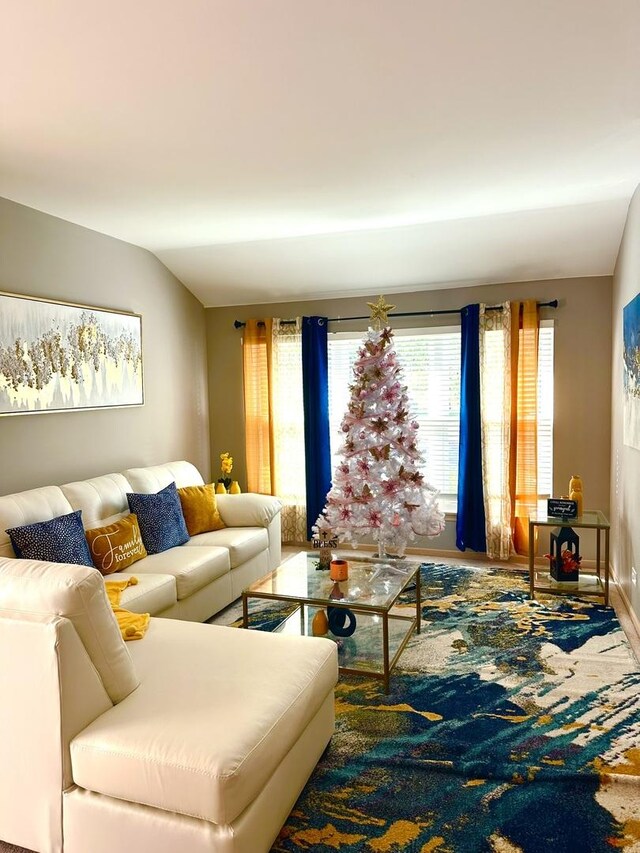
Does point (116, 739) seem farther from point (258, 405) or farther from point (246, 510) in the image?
point (258, 405)

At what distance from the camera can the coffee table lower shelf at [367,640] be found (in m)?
3.23

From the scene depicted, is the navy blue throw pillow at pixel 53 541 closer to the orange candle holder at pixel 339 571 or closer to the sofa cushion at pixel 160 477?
the sofa cushion at pixel 160 477

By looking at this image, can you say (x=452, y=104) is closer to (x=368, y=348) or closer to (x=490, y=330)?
(x=368, y=348)

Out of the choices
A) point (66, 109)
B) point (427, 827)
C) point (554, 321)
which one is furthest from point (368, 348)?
point (427, 827)

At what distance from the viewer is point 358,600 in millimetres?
3232

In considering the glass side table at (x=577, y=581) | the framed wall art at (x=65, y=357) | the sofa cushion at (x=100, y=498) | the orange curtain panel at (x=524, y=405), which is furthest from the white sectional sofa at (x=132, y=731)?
the orange curtain panel at (x=524, y=405)

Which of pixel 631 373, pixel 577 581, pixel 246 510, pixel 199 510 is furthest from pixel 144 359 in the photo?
pixel 577 581

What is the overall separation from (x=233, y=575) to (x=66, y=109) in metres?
2.92

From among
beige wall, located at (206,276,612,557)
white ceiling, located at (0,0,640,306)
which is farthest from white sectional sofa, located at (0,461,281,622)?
beige wall, located at (206,276,612,557)

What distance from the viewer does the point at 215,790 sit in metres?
1.73

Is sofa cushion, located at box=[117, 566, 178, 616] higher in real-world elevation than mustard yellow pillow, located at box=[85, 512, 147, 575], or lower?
lower

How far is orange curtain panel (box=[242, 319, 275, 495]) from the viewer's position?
6.03m

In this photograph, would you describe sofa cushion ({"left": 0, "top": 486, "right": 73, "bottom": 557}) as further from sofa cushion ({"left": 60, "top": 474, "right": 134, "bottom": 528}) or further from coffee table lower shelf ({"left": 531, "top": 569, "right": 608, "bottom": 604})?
coffee table lower shelf ({"left": 531, "top": 569, "right": 608, "bottom": 604})

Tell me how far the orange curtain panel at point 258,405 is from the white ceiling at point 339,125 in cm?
108
